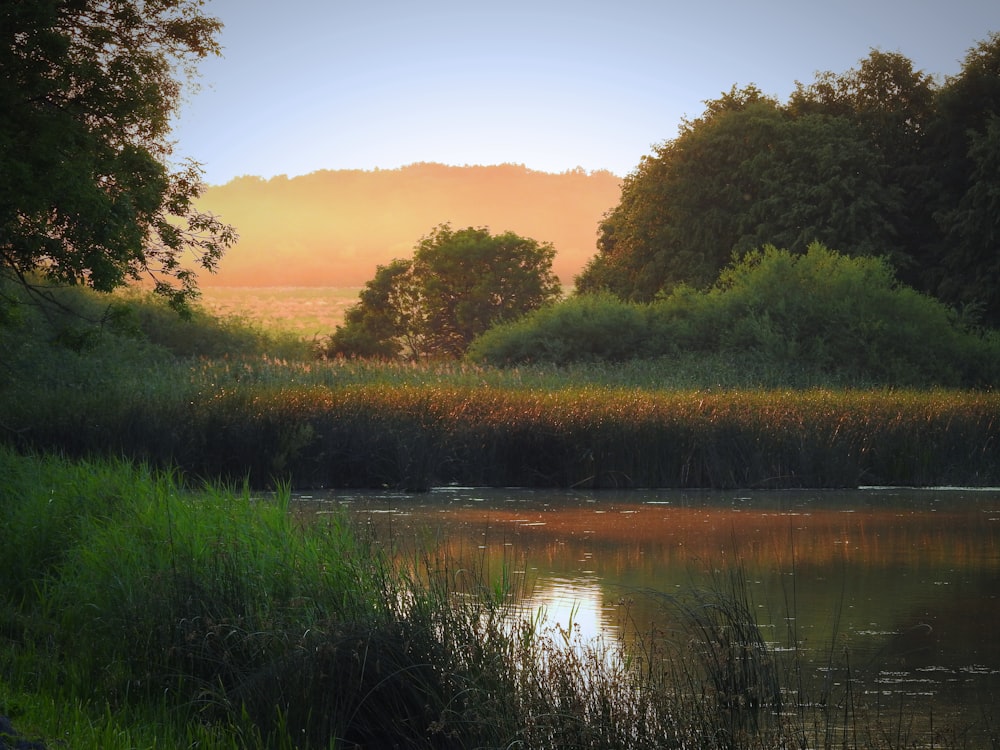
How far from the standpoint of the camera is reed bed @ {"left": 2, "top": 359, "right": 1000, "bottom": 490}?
53.6 feet

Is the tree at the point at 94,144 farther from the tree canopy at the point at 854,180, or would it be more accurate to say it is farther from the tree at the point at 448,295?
the tree at the point at 448,295

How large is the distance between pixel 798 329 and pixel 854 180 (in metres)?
6.59

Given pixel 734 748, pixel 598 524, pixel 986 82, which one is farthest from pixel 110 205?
pixel 986 82

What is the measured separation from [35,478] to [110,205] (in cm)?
336

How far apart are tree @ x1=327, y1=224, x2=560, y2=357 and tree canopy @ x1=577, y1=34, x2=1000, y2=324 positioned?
19.5 ft

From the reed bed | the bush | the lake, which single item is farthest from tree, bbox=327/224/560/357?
the lake

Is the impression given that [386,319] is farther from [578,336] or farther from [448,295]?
[578,336]

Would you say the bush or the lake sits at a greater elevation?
the bush

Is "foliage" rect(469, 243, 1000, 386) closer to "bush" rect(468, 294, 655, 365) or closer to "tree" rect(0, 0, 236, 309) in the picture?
"bush" rect(468, 294, 655, 365)

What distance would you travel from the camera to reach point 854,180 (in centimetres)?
3528

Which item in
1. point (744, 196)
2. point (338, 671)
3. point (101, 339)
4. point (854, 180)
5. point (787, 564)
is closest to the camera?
point (338, 671)

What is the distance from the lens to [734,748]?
484 cm

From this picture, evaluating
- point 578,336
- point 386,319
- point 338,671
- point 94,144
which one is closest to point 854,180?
point 578,336

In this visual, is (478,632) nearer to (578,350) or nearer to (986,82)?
(578,350)
